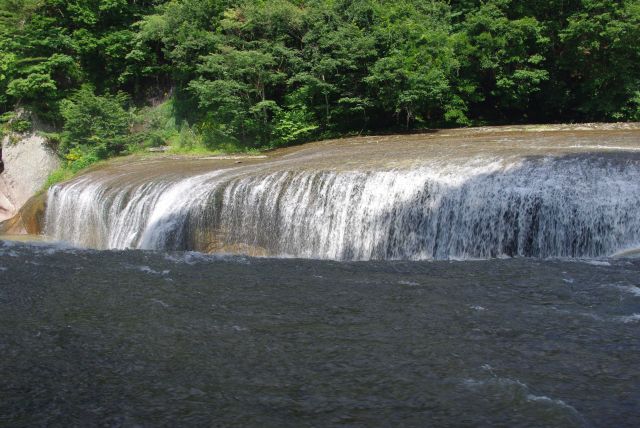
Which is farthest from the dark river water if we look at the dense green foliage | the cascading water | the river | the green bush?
the green bush

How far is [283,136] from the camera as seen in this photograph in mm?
21641

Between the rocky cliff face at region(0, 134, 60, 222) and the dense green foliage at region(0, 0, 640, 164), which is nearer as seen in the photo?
the dense green foliage at region(0, 0, 640, 164)

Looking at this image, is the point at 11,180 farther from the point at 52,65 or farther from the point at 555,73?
the point at 555,73

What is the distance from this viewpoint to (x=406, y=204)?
1106 centimetres

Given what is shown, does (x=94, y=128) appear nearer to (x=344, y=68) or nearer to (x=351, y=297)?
(x=344, y=68)

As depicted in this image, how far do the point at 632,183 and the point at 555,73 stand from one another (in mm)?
14387

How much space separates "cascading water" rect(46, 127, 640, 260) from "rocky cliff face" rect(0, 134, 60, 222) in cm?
944

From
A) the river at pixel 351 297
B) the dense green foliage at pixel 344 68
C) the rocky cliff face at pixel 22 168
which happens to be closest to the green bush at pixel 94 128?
the dense green foliage at pixel 344 68

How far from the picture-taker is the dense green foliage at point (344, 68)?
20578 millimetres

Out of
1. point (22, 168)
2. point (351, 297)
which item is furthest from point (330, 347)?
point (22, 168)

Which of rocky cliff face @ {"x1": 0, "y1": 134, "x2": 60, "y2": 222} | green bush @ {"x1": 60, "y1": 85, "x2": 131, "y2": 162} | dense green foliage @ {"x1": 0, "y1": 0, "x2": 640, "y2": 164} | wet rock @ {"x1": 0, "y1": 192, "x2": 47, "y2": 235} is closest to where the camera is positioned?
wet rock @ {"x1": 0, "y1": 192, "x2": 47, "y2": 235}

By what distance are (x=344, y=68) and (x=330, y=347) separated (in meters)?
16.4

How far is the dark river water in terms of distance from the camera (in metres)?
4.54

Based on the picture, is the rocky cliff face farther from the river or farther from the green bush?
the river
